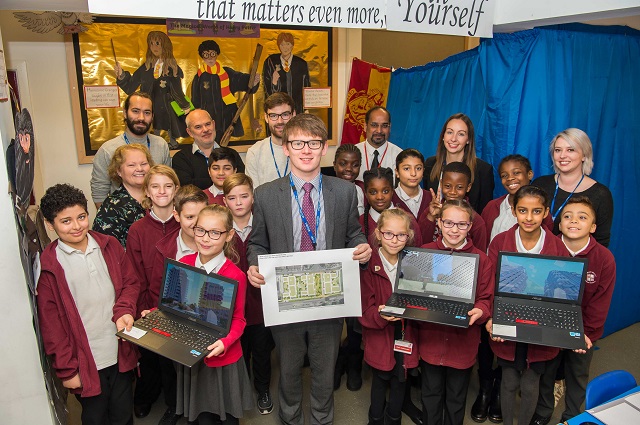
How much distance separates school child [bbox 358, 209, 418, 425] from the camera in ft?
8.87

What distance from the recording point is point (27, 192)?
243cm

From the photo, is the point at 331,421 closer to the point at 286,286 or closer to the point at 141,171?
the point at 286,286

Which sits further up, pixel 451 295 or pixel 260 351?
pixel 451 295

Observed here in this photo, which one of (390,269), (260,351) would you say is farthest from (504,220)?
(260,351)

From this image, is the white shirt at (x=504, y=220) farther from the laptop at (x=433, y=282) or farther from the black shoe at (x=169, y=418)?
the black shoe at (x=169, y=418)

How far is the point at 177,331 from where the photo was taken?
245cm

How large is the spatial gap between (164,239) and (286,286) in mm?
806

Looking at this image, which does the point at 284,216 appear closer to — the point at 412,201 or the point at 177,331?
the point at 177,331

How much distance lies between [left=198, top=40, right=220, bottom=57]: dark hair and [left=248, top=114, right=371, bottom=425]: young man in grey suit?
3249 millimetres

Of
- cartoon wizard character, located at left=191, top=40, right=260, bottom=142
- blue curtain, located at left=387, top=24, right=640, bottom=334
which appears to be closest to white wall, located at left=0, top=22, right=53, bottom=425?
cartoon wizard character, located at left=191, top=40, right=260, bottom=142

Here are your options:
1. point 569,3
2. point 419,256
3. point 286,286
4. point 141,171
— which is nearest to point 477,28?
point 569,3

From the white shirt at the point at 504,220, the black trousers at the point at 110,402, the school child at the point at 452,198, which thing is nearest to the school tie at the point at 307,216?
the school child at the point at 452,198

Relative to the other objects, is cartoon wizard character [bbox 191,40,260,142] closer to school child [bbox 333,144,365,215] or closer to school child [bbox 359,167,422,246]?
school child [bbox 333,144,365,215]

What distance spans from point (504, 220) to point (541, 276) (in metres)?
0.68
